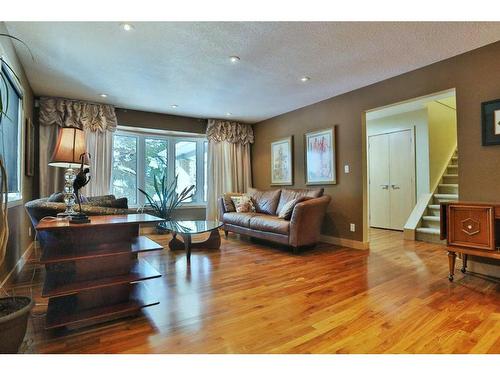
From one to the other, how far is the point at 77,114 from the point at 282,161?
3.58 metres

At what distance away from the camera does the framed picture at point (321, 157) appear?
4.31 meters

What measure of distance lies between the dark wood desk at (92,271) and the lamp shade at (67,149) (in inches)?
19.9

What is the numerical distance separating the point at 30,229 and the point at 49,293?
112 inches

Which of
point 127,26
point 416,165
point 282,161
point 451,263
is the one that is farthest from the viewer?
point 282,161

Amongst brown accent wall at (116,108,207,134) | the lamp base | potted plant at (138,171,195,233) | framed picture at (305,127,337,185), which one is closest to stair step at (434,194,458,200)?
framed picture at (305,127,337,185)

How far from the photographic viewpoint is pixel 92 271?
1.86m

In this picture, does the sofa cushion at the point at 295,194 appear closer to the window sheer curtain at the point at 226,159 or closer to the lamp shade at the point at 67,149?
the window sheer curtain at the point at 226,159

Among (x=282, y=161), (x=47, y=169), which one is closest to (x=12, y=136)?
(x=47, y=169)

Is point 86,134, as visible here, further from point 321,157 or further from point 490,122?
point 490,122

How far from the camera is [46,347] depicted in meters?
1.52

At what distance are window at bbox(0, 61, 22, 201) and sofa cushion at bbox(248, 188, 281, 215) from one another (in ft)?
10.9

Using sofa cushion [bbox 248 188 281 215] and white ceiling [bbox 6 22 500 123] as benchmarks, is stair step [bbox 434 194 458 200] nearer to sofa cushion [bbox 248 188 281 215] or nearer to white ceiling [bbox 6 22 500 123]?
white ceiling [bbox 6 22 500 123]
